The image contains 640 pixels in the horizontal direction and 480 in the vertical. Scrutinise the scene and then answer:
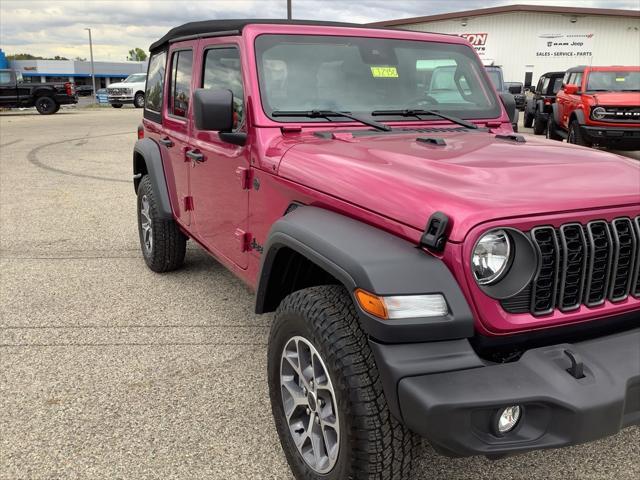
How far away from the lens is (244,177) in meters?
3.14

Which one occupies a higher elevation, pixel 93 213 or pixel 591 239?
pixel 591 239

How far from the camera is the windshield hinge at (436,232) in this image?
188cm

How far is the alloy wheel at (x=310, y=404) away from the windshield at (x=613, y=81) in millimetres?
11642

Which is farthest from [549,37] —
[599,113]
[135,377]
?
[135,377]

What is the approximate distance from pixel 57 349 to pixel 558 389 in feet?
9.72

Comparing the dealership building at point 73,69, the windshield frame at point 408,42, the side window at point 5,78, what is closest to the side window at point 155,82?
the windshield frame at point 408,42

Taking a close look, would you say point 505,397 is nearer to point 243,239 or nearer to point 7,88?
point 243,239

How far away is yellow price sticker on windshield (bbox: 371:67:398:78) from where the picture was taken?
340 centimetres

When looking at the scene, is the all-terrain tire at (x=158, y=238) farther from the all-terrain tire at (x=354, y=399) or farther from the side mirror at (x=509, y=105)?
the all-terrain tire at (x=354, y=399)

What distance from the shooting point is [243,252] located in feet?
10.8

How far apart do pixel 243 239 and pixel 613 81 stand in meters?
11.4

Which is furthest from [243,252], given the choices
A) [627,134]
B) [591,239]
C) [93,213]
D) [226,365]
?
[627,134]

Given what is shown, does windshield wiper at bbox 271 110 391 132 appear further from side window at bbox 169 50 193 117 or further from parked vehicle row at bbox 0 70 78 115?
parked vehicle row at bbox 0 70 78 115

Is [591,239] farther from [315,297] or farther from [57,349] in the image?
[57,349]
